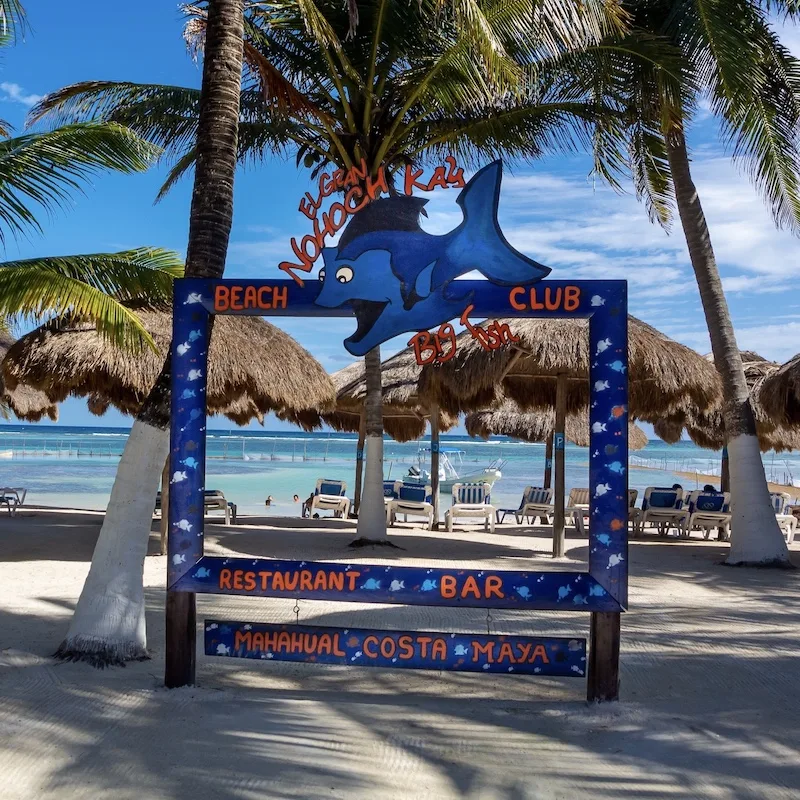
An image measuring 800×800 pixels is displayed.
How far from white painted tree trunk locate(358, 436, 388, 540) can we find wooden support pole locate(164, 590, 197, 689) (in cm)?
581

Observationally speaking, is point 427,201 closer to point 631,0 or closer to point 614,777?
point 614,777

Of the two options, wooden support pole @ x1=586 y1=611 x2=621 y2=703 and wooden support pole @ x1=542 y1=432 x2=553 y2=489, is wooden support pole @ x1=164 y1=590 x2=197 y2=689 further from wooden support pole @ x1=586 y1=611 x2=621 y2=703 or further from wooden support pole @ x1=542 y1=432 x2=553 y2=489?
wooden support pole @ x1=542 y1=432 x2=553 y2=489

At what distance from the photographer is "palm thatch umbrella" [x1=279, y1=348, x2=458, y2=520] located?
48.4 feet

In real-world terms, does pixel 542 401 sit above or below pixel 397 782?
above

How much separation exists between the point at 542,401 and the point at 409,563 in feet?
19.3

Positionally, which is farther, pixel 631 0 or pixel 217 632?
pixel 631 0

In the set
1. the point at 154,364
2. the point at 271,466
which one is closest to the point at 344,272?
the point at 154,364

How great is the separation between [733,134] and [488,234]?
641 cm

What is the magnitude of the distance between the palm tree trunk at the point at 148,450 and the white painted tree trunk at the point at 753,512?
6.84m

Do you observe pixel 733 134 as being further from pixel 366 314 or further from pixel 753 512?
pixel 366 314

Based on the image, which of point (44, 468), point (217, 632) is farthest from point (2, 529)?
point (44, 468)

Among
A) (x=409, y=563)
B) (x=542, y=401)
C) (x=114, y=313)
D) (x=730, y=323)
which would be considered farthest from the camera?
(x=542, y=401)

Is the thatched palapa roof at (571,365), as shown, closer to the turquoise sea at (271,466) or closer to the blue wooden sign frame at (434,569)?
the blue wooden sign frame at (434,569)

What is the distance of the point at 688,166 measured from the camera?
1006cm
